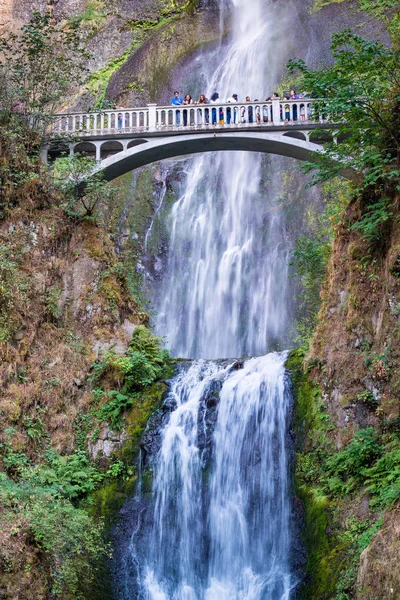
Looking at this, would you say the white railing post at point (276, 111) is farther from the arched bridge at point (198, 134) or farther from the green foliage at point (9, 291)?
the green foliage at point (9, 291)

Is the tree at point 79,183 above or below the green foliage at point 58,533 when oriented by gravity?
above

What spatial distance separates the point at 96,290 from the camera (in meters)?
16.3

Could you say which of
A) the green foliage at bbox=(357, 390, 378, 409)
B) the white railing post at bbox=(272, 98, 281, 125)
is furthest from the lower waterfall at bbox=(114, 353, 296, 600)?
the white railing post at bbox=(272, 98, 281, 125)

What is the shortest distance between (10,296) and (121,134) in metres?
5.95

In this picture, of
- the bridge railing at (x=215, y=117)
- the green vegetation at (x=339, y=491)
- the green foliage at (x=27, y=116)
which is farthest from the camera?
the bridge railing at (x=215, y=117)

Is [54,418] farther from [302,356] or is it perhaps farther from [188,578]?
[302,356]

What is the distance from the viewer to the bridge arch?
55.3 ft

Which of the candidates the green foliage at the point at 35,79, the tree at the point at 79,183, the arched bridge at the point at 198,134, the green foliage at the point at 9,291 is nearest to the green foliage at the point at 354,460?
the green foliage at the point at 9,291

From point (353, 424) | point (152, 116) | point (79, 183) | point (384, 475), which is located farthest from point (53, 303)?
point (384, 475)

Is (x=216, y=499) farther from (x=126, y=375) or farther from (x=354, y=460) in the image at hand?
(x=126, y=375)

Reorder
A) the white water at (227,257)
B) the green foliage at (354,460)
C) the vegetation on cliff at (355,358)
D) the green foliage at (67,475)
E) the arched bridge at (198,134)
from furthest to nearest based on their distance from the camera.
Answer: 1. the white water at (227,257)
2. the arched bridge at (198,134)
3. the green foliage at (67,475)
4. the green foliage at (354,460)
5. the vegetation on cliff at (355,358)

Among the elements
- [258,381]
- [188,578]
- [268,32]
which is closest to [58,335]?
[258,381]

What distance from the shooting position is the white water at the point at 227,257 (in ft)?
74.9

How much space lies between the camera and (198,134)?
17.3m
